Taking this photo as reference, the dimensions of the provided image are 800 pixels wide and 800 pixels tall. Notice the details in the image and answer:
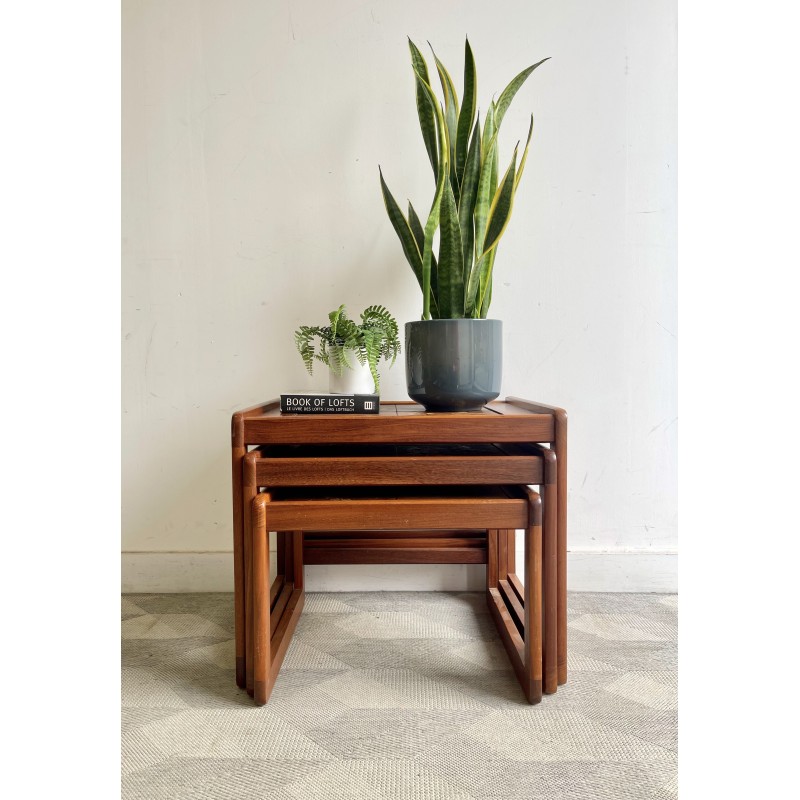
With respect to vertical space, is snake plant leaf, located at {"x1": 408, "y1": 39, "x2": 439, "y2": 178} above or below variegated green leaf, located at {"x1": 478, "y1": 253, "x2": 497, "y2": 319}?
above

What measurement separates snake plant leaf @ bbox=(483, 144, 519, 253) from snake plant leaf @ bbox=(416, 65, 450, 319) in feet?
0.37

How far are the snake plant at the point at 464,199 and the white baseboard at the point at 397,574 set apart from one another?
70cm

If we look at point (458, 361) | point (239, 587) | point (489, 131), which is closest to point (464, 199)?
point (489, 131)

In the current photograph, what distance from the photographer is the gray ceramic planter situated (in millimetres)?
1183

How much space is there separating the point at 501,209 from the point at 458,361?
1.06 feet

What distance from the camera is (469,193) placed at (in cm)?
126

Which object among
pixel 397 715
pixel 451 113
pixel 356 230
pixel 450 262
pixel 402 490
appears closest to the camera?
pixel 397 715

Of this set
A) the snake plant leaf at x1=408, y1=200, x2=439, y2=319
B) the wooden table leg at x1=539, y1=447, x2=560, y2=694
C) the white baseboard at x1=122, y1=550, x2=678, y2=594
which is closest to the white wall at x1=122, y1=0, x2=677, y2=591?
the white baseboard at x1=122, y1=550, x2=678, y2=594

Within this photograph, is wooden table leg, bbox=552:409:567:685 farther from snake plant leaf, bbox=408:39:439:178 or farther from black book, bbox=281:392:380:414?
snake plant leaf, bbox=408:39:439:178

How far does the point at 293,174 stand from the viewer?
155cm

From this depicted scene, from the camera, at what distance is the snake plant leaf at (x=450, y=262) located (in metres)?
1.20

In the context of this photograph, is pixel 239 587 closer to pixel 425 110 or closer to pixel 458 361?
pixel 458 361
